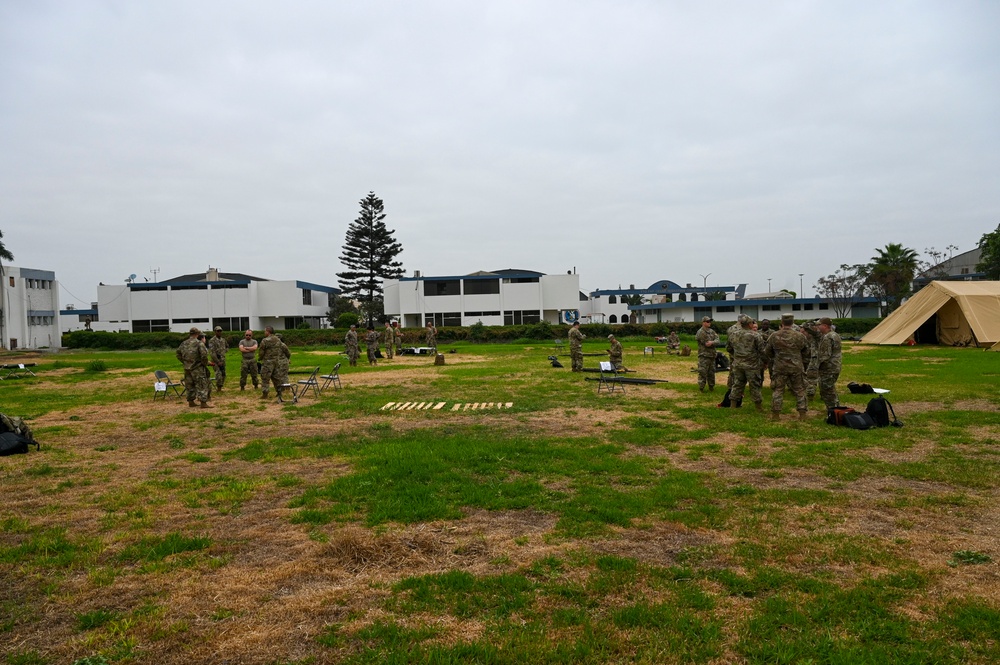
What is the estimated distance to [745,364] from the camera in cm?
1238

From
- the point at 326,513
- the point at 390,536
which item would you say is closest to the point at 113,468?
the point at 326,513

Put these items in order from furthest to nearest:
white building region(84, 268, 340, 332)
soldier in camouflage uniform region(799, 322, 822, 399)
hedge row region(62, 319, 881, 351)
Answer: white building region(84, 268, 340, 332)
hedge row region(62, 319, 881, 351)
soldier in camouflage uniform region(799, 322, 822, 399)

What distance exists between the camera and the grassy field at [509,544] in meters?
3.68

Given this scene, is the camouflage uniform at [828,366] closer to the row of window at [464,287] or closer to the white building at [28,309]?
the row of window at [464,287]

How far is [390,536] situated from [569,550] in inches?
62.3

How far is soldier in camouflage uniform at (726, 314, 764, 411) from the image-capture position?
12.4m

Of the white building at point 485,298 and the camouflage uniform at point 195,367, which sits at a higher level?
the white building at point 485,298

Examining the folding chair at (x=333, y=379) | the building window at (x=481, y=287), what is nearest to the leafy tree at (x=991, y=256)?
the building window at (x=481, y=287)

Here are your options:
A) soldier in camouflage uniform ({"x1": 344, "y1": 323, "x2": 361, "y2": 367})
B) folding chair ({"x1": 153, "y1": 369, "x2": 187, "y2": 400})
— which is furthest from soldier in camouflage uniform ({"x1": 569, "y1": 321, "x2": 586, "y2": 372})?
folding chair ({"x1": 153, "y1": 369, "x2": 187, "y2": 400})

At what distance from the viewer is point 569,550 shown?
16.5 ft

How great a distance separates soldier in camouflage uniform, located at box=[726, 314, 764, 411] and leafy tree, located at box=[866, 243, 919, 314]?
61668mm

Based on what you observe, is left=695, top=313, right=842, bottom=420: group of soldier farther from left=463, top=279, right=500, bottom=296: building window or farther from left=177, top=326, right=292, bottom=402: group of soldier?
left=463, top=279, right=500, bottom=296: building window

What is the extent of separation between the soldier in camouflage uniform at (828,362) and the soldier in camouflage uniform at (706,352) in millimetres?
2593

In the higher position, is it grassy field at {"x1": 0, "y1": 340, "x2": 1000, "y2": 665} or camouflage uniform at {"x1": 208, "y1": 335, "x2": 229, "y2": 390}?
camouflage uniform at {"x1": 208, "y1": 335, "x2": 229, "y2": 390}
